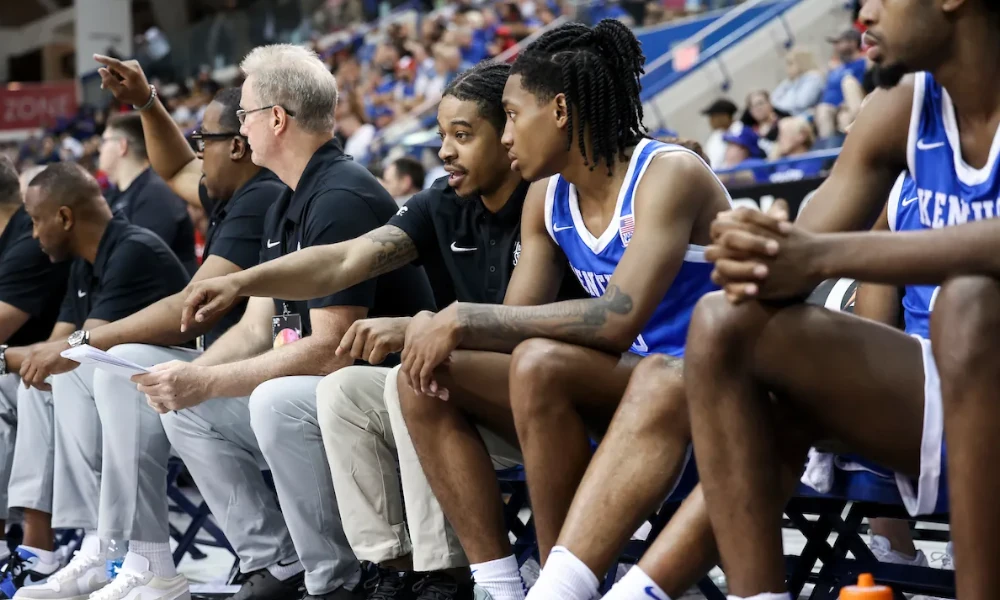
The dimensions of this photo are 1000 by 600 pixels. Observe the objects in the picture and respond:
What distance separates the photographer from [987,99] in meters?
1.99

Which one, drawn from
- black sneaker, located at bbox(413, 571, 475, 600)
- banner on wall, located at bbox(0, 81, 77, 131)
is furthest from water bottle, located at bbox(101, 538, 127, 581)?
banner on wall, located at bbox(0, 81, 77, 131)

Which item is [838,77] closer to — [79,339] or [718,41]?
[718,41]

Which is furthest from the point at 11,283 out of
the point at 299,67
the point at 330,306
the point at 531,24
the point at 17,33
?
the point at 17,33

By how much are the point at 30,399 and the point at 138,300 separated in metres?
0.53

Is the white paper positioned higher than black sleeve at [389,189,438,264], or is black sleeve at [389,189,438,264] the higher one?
black sleeve at [389,189,438,264]

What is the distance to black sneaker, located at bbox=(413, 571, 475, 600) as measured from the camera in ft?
9.39

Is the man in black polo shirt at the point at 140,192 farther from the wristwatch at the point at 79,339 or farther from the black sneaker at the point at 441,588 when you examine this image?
the black sneaker at the point at 441,588

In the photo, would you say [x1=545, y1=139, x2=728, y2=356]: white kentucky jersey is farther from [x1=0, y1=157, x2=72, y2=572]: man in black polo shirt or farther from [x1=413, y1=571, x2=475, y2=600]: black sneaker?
[x1=0, y1=157, x2=72, y2=572]: man in black polo shirt

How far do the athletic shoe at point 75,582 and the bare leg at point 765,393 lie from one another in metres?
2.58

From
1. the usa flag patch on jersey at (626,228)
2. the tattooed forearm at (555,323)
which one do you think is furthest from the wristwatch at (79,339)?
the usa flag patch on jersey at (626,228)

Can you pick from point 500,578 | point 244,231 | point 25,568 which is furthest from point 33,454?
point 500,578

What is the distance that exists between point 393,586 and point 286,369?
0.68m

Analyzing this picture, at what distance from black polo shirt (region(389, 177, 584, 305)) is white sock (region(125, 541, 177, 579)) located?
4.04 feet

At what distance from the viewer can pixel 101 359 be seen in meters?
3.07
